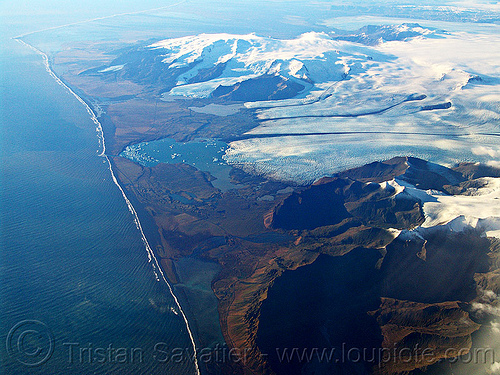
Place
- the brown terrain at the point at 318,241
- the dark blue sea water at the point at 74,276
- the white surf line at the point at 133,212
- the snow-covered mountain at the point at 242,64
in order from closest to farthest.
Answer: the dark blue sea water at the point at 74,276, the brown terrain at the point at 318,241, the white surf line at the point at 133,212, the snow-covered mountain at the point at 242,64

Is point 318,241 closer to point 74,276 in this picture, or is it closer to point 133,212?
point 133,212

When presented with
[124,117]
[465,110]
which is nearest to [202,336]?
[124,117]

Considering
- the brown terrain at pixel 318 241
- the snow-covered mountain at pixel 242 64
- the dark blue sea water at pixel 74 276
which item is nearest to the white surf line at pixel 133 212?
the dark blue sea water at pixel 74 276

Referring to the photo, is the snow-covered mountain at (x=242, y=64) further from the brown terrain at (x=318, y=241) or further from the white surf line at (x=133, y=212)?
the brown terrain at (x=318, y=241)

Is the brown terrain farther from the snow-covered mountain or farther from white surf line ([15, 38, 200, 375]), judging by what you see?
the snow-covered mountain

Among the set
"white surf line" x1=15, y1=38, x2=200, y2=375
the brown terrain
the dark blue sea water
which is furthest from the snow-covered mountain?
the dark blue sea water

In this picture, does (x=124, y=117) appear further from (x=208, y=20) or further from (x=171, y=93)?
(x=208, y=20)
